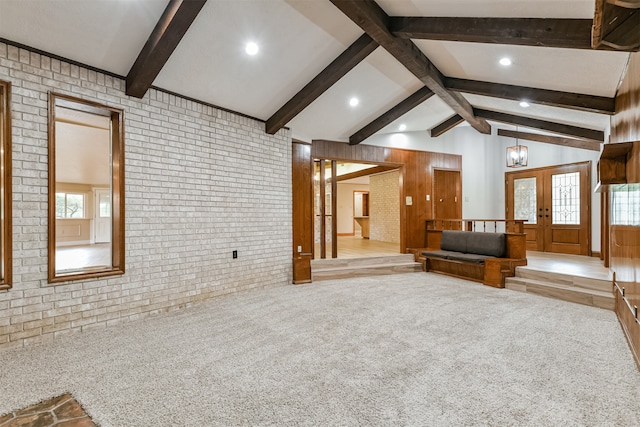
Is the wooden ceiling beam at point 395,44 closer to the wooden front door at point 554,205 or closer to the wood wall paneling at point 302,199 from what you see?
the wood wall paneling at point 302,199

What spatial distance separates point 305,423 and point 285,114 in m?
4.36

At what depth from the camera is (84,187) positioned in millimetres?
11023

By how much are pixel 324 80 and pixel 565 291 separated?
4.65 meters

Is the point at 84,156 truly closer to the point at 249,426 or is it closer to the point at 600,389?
the point at 249,426

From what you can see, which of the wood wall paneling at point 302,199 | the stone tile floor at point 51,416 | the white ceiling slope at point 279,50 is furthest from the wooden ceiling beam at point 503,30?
the stone tile floor at point 51,416

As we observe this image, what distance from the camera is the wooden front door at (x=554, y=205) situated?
6992 millimetres

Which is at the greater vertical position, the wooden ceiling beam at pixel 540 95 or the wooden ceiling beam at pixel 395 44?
the wooden ceiling beam at pixel 395 44

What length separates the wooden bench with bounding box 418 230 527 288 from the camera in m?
5.60

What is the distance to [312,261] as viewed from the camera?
644 cm

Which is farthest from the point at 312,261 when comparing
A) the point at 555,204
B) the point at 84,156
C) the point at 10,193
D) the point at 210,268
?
the point at 84,156

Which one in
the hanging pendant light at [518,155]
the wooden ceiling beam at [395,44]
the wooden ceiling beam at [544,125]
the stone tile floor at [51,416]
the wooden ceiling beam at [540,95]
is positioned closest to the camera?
the stone tile floor at [51,416]

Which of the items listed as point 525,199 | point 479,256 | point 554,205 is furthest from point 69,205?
point 554,205

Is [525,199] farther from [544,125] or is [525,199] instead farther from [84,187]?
[84,187]

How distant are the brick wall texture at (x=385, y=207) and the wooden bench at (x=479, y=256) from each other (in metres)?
2.55
